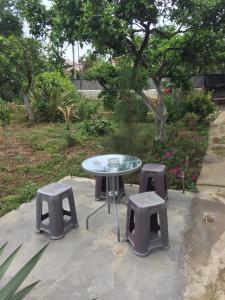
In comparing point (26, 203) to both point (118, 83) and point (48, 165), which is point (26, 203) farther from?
point (118, 83)

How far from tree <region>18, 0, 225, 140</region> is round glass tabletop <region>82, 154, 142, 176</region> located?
1521 millimetres

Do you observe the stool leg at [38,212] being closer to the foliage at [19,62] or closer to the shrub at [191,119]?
the shrub at [191,119]

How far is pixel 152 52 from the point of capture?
18.1 feet

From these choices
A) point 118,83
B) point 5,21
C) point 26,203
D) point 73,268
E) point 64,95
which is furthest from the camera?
point 5,21

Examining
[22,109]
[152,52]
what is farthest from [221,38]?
[22,109]

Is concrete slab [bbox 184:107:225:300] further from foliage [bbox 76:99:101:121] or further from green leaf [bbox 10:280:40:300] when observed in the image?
foliage [bbox 76:99:101:121]

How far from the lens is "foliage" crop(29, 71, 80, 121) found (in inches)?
358

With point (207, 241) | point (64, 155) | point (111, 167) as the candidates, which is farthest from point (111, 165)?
point (64, 155)

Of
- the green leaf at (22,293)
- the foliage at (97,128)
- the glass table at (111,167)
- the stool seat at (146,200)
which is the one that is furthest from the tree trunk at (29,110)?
the green leaf at (22,293)

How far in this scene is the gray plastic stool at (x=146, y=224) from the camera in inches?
97.0

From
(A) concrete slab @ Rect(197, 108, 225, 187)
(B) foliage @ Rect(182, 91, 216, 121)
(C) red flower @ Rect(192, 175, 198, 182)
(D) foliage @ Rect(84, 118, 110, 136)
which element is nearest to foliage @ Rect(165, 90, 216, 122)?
(B) foliage @ Rect(182, 91, 216, 121)

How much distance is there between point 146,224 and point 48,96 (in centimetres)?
751

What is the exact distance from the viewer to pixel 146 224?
2461 millimetres

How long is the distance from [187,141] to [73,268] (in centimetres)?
411
